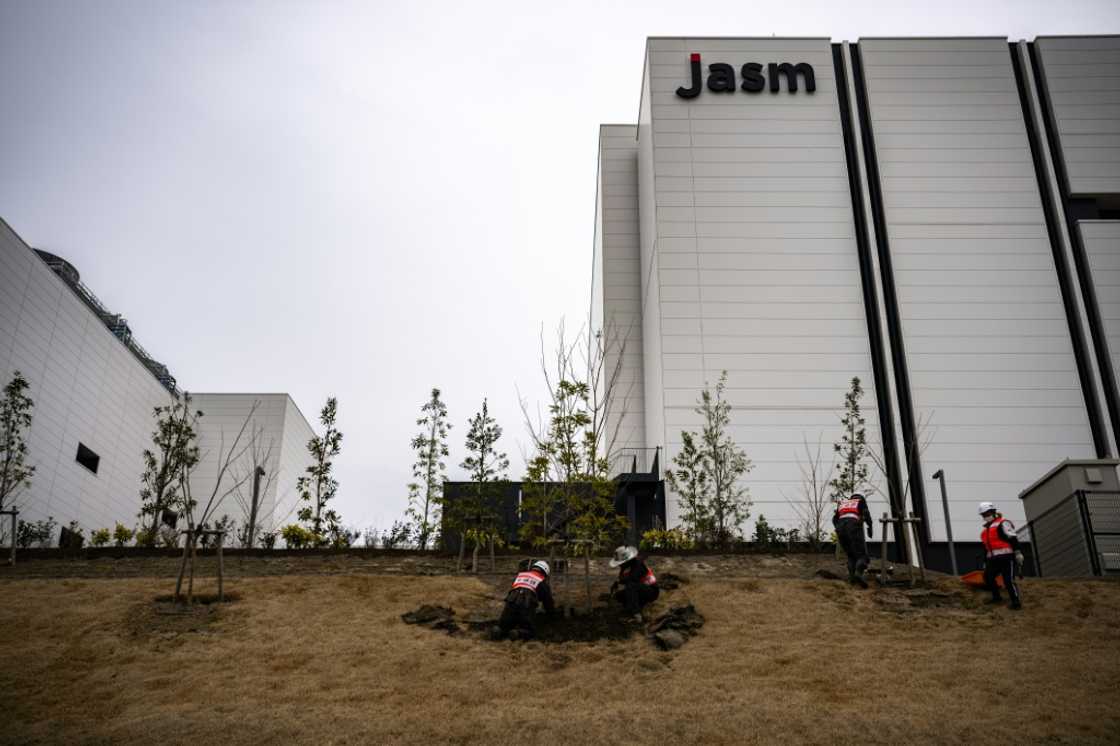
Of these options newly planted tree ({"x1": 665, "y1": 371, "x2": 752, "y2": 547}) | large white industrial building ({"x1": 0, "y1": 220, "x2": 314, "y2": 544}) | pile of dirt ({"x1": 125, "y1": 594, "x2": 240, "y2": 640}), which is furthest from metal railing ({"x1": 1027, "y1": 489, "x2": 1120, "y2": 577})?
large white industrial building ({"x1": 0, "y1": 220, "x2": 314, "y2": 544})

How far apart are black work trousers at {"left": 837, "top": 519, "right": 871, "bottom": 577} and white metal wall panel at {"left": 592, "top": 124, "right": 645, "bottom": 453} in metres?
18.0

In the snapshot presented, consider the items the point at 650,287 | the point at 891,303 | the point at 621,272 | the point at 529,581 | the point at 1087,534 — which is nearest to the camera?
the point at 529,581

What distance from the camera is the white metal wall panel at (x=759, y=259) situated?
2606 cm

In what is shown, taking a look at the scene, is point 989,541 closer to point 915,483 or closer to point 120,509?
point 915,483

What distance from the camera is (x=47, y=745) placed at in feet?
23.5

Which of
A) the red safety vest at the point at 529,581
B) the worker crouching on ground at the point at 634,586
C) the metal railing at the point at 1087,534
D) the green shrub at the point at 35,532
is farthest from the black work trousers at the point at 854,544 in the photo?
the green shrub at the point at 35,532

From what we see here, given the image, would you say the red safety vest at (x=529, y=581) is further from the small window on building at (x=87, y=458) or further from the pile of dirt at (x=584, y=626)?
the small window on building at (x=87, y=458)

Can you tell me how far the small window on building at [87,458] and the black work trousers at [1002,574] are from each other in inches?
1129

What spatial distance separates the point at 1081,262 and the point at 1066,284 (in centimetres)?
101

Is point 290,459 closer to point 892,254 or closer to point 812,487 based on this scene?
point 812,487

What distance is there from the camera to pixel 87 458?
2955cm

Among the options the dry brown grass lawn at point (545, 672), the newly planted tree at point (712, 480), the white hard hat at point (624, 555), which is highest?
the newly planted tree at point (712, 480)

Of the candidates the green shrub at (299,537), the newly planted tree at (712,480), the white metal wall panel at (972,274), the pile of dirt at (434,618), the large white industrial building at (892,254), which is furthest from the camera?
the large white industrial building at (892,254)

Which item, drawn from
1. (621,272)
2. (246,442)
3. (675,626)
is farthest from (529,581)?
(246,442)
